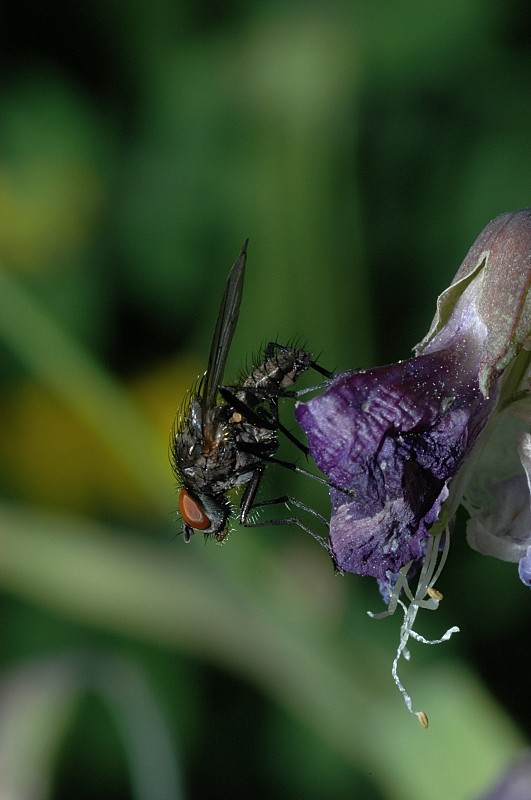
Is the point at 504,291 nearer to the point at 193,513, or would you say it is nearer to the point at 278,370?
the point at 278,370

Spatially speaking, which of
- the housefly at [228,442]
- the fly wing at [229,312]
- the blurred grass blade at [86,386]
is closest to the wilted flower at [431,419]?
the fly wing at [229,312]

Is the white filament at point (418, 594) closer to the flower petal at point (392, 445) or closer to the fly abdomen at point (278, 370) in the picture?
the flower petal at point (392, 445)

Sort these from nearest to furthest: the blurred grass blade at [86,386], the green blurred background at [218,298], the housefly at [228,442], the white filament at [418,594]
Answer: the white filament at [418,594]
the housefly at [228,442]
the green blurred background at [218,298]
the blurred grass blade at [86,386]

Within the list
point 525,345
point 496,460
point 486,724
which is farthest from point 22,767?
point 525,345

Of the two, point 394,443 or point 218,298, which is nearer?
point 394,443

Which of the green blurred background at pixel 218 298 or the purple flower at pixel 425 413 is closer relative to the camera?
the purple flower at pixel 425 413

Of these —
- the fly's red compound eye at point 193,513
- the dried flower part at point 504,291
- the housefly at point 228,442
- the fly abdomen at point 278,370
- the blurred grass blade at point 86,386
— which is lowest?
the blurred grass blade at point 86,386

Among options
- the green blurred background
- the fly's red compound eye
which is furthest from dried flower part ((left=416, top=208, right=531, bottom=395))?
the green blurred background

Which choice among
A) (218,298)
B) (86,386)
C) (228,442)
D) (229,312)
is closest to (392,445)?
(229,312)
